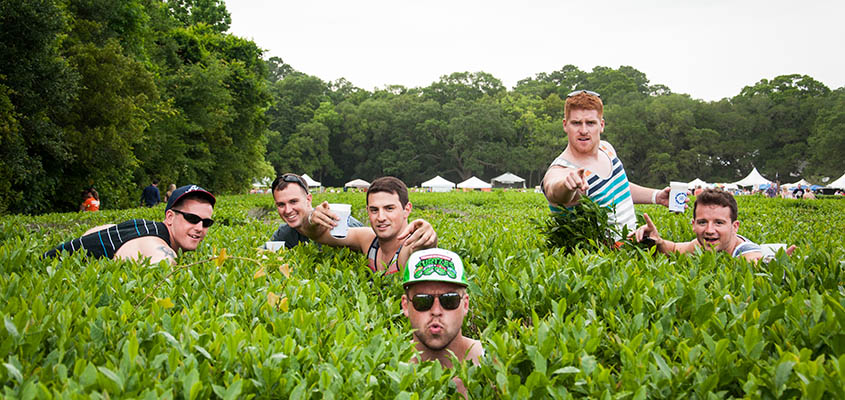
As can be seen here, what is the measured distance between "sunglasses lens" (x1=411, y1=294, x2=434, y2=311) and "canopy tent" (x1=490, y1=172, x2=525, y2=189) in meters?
63.7

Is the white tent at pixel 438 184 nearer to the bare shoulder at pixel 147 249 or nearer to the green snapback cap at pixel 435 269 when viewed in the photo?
the bare shoulder at pixel 147 249

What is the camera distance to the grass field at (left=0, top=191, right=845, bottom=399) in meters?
1.83

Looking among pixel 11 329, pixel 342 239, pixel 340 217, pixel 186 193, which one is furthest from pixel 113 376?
pixel 342 239

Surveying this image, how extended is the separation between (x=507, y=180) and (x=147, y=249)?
62.9 meters

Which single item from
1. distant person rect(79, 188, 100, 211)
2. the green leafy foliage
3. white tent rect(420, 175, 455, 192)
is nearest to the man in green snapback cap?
the green leafy foliage

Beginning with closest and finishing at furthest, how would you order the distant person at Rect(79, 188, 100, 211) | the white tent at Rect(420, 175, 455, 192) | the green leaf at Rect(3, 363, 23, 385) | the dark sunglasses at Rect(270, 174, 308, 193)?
the green leaf at Rect(3, 363, 23, 385)
the dark sunglasses at Rect(270, 174, 308, 193)
the distant person at Rect(79, 188, 100, 211)
the white tent at Rect(420, 175, 455, 192)

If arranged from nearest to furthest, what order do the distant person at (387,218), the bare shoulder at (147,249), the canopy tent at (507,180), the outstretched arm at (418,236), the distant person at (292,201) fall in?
the outstretched arm at (418,236) → the distant person at (387,218) → the bare shoulder at (147,249) → the distant person at (292,201) → the canopy tent at (507,180)

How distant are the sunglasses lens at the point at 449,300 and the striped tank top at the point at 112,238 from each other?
290cm

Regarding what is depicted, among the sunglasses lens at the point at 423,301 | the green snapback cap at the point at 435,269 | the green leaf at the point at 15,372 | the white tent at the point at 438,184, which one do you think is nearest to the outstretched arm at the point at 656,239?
the green snapback cap at the point at 435,269

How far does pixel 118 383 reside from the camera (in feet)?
5.54

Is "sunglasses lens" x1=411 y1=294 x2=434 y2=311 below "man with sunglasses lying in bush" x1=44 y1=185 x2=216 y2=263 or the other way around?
below

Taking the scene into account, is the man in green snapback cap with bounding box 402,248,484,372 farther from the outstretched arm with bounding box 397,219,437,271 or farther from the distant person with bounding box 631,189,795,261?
the distant person with bounding box 631,189,795,261

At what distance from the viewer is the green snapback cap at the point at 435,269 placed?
263 cm

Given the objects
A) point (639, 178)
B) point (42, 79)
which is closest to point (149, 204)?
point (42, 79)
